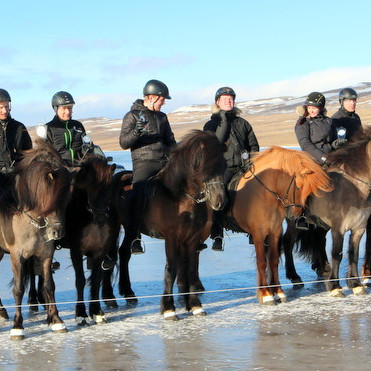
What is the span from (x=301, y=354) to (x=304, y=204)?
3.11 meters

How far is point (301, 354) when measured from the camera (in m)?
6.16

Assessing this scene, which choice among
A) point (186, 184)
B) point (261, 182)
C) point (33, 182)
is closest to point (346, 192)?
point (261, 182)

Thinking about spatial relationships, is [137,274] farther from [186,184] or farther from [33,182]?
[33,182]

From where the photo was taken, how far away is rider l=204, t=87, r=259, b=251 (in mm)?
9109

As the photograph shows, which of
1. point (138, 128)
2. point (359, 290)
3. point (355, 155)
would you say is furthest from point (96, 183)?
point (359, 290)

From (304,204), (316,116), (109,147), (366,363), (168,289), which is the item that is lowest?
(366,363)

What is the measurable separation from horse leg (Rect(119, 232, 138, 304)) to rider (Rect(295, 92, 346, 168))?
2772 millimetres

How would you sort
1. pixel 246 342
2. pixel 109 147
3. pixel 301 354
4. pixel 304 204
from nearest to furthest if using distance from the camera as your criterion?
pixel 301 354, pixel 246 342, pixel 304 204, pixel 109 147

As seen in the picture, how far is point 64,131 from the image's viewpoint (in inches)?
328

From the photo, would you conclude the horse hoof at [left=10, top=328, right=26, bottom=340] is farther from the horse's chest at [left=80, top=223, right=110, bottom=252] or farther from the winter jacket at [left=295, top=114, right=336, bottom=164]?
the winter jacket at [left=295, top=114, right=336, bottom=164]

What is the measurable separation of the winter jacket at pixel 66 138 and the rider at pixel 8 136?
34 centimetres

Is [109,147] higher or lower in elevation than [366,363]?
higher

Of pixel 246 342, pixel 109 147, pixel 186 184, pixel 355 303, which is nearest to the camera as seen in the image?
pixel 246 342

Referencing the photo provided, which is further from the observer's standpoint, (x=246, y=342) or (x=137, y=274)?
(x=137, y=274)
